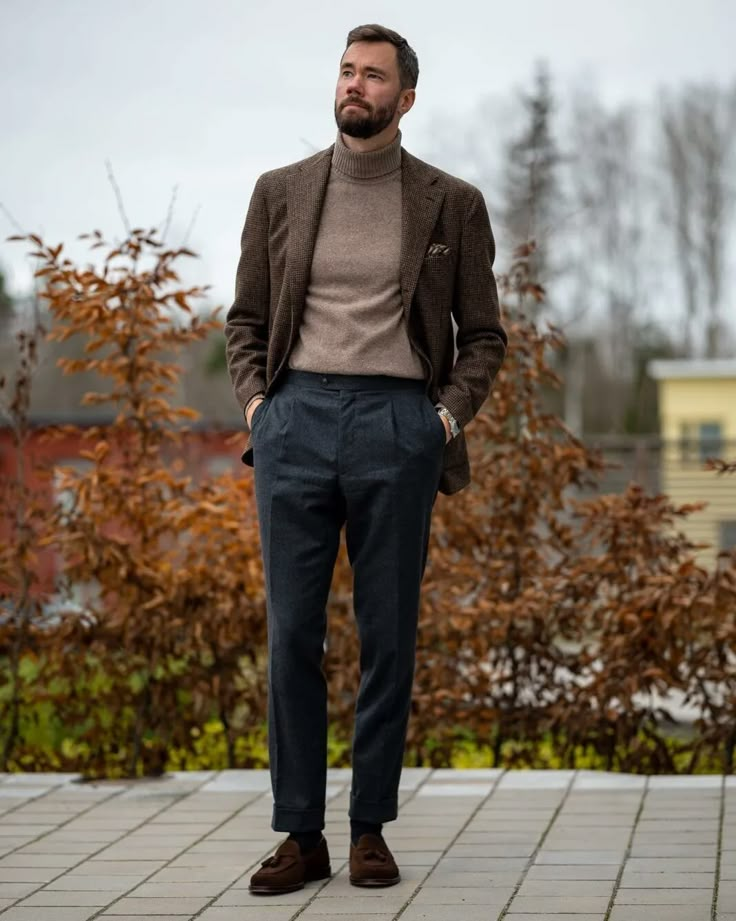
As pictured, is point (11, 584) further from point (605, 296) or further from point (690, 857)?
point (605, 296)

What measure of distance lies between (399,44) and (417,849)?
6.72ft

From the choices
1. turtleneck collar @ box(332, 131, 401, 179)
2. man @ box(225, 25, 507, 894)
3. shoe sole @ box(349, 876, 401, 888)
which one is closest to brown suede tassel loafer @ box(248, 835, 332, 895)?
man @ box(225, 25, 507, 894)

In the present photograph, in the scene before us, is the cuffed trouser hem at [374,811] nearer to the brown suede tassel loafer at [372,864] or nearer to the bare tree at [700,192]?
the brown suede tassel loafer at [372,864]

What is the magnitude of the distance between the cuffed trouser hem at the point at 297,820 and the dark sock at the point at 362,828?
99 mm

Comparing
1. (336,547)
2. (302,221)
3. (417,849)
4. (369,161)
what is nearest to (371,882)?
(417,849)

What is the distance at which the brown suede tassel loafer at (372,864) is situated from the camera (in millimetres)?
3734

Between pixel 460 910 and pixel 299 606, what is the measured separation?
31.0 inches

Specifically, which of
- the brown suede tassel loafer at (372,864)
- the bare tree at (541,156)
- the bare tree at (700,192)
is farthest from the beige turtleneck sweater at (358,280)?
the bare tree at (700,192)

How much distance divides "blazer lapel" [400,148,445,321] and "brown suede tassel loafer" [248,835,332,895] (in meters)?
1.29

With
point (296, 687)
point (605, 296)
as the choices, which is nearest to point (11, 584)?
point (296, 687)

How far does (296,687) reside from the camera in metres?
3.79

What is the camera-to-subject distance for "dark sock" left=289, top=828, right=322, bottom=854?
3768mm

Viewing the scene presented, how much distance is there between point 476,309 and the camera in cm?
392

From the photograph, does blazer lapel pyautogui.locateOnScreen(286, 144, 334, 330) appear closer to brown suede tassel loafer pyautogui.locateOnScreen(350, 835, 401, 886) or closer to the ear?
the ear
